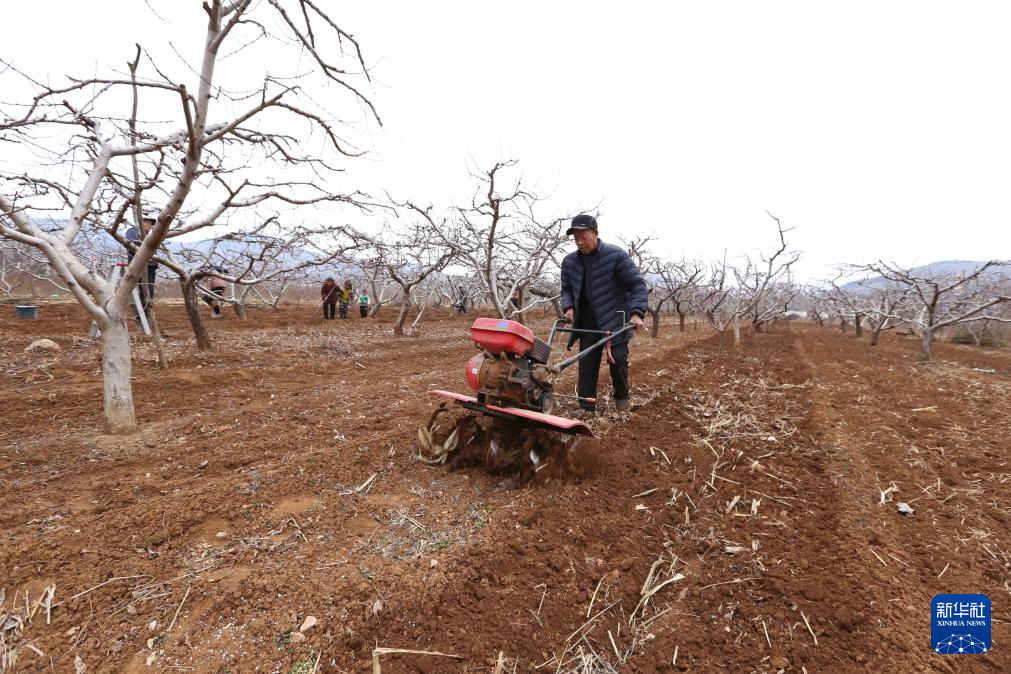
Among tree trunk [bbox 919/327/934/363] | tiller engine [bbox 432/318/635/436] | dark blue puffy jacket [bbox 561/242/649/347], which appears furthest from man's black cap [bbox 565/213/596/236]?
tree trunk [bbox 919/327/934/363]

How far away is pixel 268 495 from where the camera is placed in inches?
119

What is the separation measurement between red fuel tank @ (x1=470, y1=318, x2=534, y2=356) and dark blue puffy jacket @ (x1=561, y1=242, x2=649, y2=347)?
1.47m

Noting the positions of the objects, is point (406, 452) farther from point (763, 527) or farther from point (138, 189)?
point (138, 189)

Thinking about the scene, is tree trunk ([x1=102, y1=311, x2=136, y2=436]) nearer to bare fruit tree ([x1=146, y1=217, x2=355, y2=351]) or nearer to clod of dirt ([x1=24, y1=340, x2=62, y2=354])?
bare fruit tree ([x1=146, y1=217, x2=355, y2=351])

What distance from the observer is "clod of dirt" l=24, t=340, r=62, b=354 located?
293 inches

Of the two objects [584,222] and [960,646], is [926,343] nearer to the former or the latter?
[584,222]

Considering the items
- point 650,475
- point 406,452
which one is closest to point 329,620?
point 406,452

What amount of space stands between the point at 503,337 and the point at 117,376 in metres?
3.49

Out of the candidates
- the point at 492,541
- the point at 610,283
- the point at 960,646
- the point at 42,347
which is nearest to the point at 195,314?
the point at 42,347

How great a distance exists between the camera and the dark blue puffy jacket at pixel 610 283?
14.5ft

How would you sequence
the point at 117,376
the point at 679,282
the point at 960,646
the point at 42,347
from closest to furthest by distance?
1. the point at 960,646
2. the point at 117,376
3. the point at 42,347
4. the point at 679,282

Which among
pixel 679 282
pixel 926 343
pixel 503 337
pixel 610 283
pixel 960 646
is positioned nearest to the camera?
pixel 960 646

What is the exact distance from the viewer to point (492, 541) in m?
2.56

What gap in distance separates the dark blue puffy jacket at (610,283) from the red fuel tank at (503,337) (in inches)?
57.8
